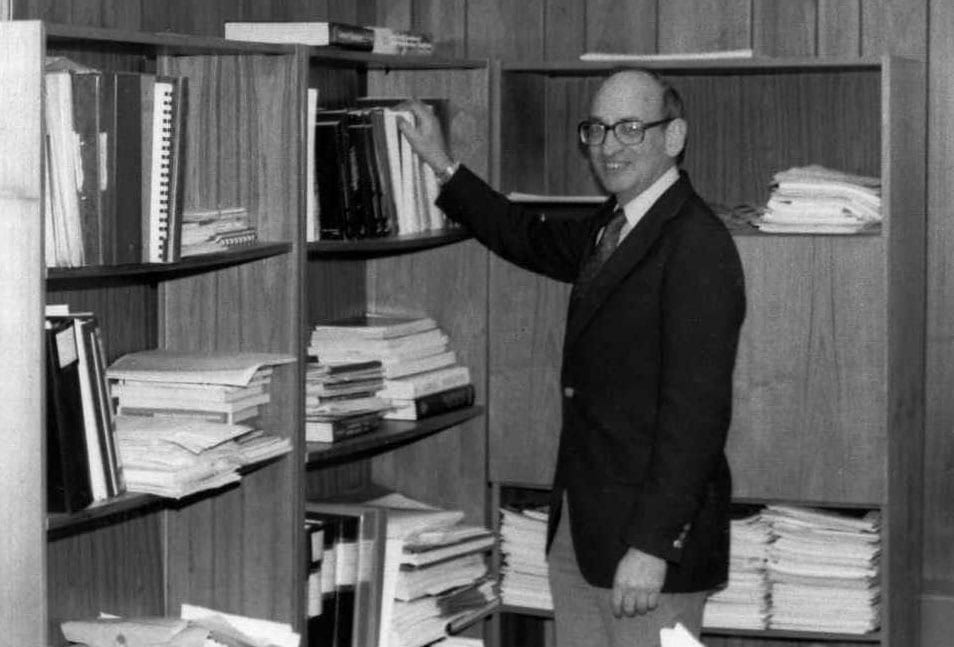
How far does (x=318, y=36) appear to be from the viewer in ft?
10.4

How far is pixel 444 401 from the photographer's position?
3.61m

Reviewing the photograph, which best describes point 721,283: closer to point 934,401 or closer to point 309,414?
point 309,414

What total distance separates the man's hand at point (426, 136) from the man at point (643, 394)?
412mm

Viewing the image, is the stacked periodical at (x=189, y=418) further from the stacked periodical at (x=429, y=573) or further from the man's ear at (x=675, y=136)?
the man's ear at (x=675, y=136)

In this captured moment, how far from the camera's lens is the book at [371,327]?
348cm

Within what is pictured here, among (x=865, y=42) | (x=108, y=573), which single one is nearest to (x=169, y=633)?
(x=108, y=573)

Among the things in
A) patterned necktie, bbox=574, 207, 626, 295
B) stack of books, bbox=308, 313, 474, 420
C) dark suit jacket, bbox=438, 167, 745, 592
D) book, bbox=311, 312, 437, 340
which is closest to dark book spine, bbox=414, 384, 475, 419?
stack of books, bbox=308, 313, 474, 420

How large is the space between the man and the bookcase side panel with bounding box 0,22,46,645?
3.57 ft

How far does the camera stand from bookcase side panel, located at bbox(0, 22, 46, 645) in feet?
7.43

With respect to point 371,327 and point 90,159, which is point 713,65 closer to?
point 371,327

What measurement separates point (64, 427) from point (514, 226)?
1.38 metres

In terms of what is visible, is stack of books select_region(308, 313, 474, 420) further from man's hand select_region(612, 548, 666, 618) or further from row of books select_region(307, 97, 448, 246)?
man's hand select_region(612, 548, 666, 618)

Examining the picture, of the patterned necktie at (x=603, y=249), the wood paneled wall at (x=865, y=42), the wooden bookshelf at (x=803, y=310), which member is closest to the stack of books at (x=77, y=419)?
the patterned necktie at (x=603, y=249)

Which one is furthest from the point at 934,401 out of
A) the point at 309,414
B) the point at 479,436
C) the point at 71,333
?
the point at 71,333
